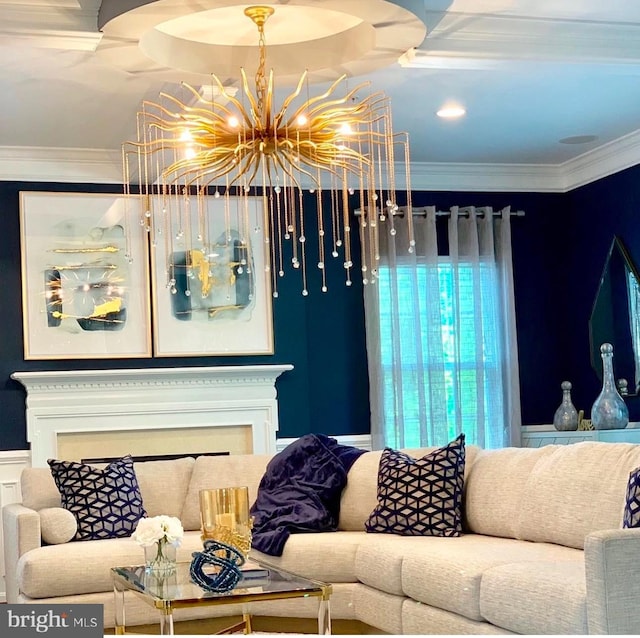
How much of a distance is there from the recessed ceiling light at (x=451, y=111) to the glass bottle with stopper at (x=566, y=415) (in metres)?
2.17

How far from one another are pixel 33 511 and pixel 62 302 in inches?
80.1

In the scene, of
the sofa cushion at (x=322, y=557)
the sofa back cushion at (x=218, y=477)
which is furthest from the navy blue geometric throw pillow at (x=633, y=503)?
the sofa back cushion at (x=218, y=477)

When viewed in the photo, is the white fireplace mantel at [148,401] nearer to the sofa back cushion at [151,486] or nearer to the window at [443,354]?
the window at [443,354]

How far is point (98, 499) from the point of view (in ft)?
17.2

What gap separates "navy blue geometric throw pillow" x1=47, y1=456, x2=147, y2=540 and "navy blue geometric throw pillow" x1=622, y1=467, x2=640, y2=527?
2.59 metres

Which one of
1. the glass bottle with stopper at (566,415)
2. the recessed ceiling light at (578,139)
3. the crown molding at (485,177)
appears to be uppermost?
the recessed ceiling light at (578,139)

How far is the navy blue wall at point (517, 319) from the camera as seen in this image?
22.3 feet

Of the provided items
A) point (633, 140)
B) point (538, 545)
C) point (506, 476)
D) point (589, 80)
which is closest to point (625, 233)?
Answer: point (633, 140)

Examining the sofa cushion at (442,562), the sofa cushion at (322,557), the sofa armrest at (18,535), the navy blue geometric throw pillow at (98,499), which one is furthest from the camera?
Answer: the navy blue geometric throw pillow at (98,499)

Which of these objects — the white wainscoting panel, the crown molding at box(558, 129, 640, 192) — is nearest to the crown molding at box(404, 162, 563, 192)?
the crown molding at box(558, 129, 640, 192)

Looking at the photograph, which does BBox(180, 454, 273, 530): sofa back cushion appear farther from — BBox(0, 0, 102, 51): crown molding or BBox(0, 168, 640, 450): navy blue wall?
BBox(0, 0, 102, 51): crown molding

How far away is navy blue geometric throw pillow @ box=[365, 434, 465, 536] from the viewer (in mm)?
4840

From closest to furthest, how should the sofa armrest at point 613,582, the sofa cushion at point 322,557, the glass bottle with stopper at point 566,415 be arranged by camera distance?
the sofa armrest at point 613,582 → the sofa cushion at point 322,557 → the glass bottle with stopper at point 566,415

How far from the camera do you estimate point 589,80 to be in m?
5.59
